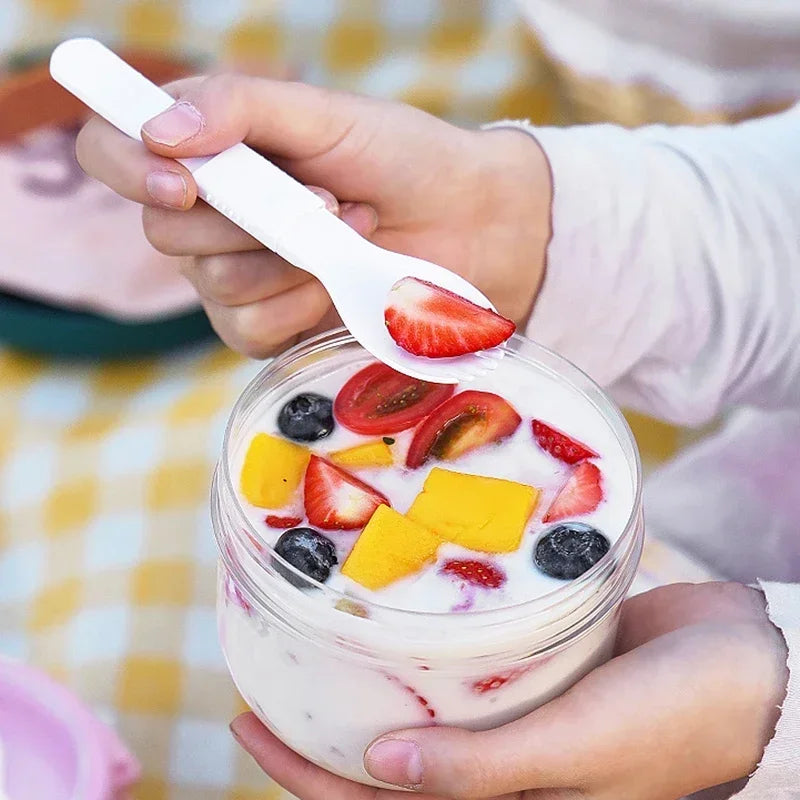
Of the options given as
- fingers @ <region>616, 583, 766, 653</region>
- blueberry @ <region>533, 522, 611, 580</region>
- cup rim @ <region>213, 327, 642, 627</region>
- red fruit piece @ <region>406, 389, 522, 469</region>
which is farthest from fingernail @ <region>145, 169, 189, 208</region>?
fingers @ <region>616, 583, 766, 653</region>

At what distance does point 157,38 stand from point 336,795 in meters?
1.33

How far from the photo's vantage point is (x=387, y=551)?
70 centimetres

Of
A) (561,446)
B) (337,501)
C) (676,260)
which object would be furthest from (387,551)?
(676,260)

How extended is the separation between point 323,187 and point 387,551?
1.24 feet

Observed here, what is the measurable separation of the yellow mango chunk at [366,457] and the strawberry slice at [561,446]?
0.34ft

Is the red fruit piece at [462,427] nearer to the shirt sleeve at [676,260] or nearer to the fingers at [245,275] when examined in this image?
the fingers at [245,275]

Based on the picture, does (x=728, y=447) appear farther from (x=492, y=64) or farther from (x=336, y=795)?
(x=492, y=64)

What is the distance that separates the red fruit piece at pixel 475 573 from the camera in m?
0.70

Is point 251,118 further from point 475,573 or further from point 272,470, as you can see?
point 475,573

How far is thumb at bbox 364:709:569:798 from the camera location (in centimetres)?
70

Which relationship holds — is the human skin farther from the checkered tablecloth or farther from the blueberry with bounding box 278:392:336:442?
the checkered tablecloth

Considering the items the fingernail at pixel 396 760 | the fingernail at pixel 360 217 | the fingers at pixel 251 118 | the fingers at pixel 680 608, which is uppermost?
the fingers at pixel 251 118

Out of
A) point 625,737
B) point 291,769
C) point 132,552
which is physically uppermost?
point 625,737

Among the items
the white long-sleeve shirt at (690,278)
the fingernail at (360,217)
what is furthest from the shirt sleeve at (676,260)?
the fingernail at (360,217)
